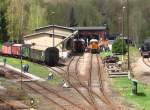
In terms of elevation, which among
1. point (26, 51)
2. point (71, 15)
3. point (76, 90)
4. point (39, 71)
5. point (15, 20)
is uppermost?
point (71, 15)

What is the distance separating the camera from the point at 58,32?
106 metres

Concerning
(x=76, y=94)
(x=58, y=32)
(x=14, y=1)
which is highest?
(x=14, y=1)

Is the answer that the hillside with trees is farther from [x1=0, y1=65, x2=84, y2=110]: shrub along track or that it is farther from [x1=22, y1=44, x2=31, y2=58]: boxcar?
[x1=0, y1=65, x2=84, y2=110]: shrub along track

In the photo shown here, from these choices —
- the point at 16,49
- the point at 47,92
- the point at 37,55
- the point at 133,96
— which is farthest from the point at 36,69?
the point at 133,96

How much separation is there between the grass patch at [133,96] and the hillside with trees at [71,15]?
63.5m

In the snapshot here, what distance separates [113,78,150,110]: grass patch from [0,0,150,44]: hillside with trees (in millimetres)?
63507

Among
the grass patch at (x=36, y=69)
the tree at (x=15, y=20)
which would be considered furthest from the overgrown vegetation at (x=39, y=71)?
the tree at (x=15, y=20)

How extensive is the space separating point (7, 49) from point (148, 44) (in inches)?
1007

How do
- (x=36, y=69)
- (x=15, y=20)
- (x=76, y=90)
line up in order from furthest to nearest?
1. (x=15, y=20)
2. (x=36, y=69)
3. (x=76, y=90)

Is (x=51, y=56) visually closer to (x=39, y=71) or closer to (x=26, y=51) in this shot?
(x=26, y=51)

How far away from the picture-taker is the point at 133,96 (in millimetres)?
44656

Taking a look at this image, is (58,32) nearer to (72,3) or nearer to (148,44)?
(148,44)

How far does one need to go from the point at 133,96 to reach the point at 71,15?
126 m

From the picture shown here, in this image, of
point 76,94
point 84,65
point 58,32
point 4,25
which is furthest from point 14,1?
point 76,94
